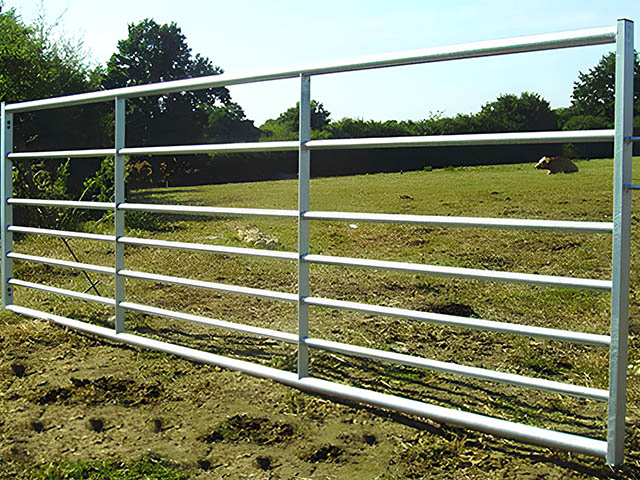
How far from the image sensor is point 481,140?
102 inches

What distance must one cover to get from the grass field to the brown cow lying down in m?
3.71

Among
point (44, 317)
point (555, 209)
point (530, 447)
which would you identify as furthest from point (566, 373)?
point (555, 209)

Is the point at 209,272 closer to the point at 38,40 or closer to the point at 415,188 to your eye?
the point at 415,188

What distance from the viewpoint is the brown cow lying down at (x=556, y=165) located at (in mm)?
10922

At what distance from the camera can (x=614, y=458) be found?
238 centimetres

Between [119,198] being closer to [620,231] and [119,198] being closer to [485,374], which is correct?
[485,374]

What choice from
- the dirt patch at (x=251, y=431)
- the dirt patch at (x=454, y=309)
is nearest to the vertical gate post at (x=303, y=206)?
the dirt patch at (x=251, y=431)

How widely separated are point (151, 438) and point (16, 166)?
7.56 metres

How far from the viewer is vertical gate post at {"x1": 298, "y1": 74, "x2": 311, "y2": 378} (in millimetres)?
3172

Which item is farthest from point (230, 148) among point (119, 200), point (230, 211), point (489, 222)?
point (489, 222)

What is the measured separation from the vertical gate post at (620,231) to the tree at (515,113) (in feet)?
16.2

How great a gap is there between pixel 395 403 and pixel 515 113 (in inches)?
211

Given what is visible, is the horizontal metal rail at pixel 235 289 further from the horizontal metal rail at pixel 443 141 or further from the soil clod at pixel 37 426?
the soil clod at pixel 37 426

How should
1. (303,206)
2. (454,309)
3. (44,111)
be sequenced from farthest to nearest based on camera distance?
(44,111) < (454,309) < (303,206)
